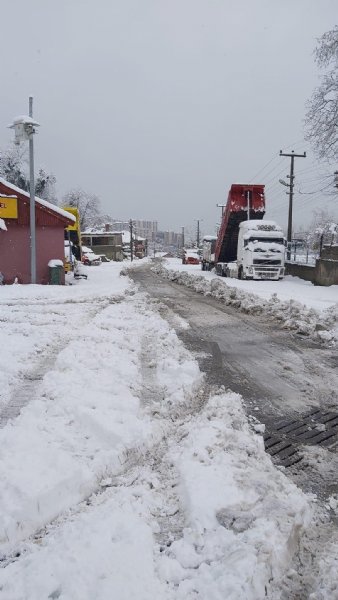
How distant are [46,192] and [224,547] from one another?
5897cm

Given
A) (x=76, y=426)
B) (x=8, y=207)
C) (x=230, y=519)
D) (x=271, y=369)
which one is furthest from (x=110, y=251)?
(x=230, y=519)

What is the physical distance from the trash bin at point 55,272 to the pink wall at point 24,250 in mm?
394

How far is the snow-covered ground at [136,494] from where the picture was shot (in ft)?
7.15

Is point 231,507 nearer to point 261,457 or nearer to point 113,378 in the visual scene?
point 261,457

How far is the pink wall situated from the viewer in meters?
18.5

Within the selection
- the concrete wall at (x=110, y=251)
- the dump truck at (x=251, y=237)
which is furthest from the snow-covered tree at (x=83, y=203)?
the dump truck at (x=251, y=237)

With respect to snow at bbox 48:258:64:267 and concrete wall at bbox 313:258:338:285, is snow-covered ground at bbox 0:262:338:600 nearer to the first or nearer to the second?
snow at bbox 48:258:64:267

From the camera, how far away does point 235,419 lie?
14.0 feet

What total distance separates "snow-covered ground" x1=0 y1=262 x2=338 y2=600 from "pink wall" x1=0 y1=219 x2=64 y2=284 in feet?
45.9

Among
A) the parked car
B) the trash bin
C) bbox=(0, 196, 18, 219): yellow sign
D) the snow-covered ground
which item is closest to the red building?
bbox=(0, 196, 18, 219): yellow sign

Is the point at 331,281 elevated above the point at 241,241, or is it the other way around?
the point at 241,241

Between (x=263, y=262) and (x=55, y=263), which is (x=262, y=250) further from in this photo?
(x=55, y=263)

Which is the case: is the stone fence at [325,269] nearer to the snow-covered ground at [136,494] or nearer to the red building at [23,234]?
the red building at [23,234]

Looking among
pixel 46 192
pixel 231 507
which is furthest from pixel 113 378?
pixel 46 192
